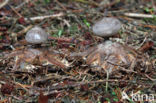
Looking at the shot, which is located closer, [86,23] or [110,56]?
[110,56]

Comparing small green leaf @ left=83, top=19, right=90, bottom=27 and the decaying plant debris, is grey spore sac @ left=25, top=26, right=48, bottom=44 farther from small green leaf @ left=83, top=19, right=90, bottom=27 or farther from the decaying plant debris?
small green leaf @ left=83, top=19, right=90, bottom=27

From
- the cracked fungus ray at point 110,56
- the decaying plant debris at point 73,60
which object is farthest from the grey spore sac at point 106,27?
the cracked fungus ray at point 110,56

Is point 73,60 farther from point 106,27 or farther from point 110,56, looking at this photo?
point 106,27

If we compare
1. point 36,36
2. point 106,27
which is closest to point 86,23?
point 106,27

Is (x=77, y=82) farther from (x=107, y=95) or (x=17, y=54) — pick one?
(x=17, y=54)

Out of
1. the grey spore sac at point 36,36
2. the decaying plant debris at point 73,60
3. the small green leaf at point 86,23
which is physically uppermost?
the grey spore sac at point 36,36

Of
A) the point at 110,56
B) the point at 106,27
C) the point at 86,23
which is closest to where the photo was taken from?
the point at 106,27

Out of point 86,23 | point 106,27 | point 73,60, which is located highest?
point 106,27

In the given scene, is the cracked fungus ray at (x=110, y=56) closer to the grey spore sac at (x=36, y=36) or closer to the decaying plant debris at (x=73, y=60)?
the decaying plant debris at (x=73, y=60)

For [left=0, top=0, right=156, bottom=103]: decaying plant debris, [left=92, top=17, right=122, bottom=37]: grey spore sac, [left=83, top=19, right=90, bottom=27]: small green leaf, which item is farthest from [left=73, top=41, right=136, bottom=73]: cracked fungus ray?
[left=83, top=19, right=90, bottom=27]: small green leaf

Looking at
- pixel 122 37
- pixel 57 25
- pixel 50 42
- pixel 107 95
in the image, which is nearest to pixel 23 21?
pixel 57 25
